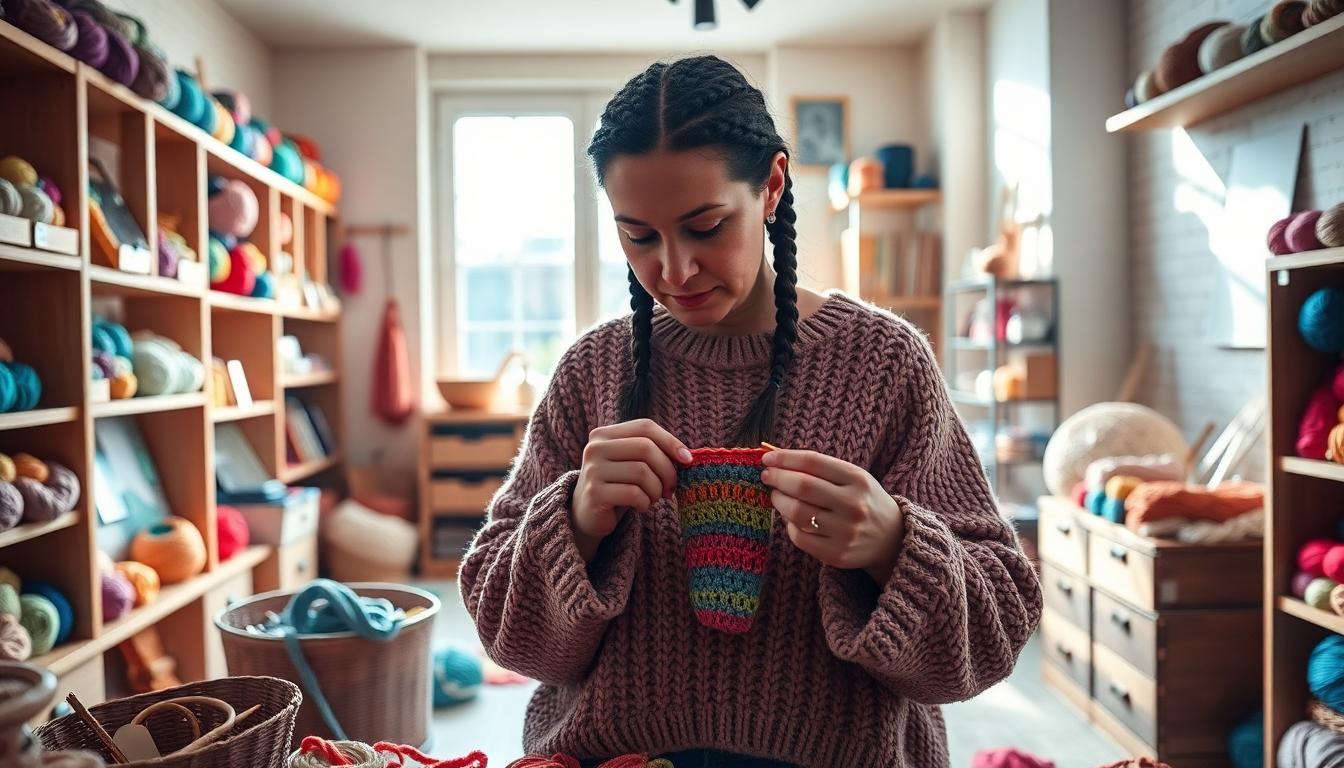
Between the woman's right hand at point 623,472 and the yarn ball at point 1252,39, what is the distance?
2.44 meters

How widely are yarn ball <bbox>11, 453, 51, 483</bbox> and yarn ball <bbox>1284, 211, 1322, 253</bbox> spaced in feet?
9.62

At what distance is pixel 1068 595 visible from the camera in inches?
126

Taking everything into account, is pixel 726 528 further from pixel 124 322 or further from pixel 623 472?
pixel 124 322

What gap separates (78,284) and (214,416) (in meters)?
1.12

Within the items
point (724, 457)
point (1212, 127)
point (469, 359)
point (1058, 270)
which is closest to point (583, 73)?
point (469, 359)

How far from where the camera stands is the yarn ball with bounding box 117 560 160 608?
9.51ft

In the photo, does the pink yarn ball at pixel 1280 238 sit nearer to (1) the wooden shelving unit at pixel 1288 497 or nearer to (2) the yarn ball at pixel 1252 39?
(1) the wooden shelving unit at pixel 1288 497

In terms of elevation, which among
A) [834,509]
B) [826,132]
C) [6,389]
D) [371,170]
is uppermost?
[826,132]

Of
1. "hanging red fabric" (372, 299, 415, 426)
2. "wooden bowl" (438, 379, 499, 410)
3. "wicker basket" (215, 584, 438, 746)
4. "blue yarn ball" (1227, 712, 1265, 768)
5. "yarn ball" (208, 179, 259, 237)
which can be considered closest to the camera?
"wicker basket" (215, 584, 438, 746)

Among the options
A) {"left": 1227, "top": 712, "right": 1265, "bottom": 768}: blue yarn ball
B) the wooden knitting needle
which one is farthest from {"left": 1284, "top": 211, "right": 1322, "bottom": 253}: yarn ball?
the wooden knitting needle

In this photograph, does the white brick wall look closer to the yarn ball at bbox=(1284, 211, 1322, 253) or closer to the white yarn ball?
the white yarn ball

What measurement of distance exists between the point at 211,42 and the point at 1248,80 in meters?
4.06

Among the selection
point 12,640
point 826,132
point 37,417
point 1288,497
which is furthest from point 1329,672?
point 826,132

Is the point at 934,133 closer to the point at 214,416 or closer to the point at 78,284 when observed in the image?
the point at 214,416
